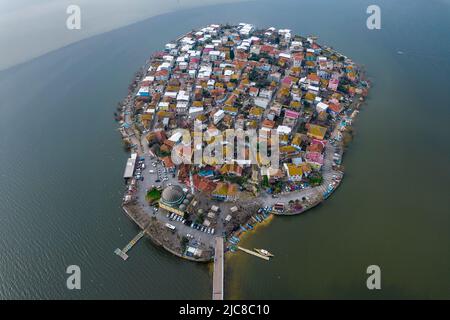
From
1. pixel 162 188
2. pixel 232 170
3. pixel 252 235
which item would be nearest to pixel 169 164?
pixel 162 188

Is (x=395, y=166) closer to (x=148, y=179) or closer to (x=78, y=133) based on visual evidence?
(x=148, y=179)

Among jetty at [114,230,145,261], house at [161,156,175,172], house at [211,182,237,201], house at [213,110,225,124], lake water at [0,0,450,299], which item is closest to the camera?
lake water at [0,0,450,299]

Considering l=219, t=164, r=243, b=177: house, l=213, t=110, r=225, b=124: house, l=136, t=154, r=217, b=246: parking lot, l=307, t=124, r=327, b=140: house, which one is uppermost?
l=213, t=110, r=225, b=124: house

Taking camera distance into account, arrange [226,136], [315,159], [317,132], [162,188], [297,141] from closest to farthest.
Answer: [162,188]
[315,159]
[297,141]
[226,136]
[317,132]

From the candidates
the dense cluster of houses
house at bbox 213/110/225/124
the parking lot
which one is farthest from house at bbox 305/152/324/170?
the parking lot

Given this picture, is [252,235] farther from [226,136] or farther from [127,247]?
[226,136]

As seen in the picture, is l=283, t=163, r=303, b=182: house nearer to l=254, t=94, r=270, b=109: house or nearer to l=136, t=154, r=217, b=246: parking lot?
l=136, t=154, r=217, b=246: parking lot
